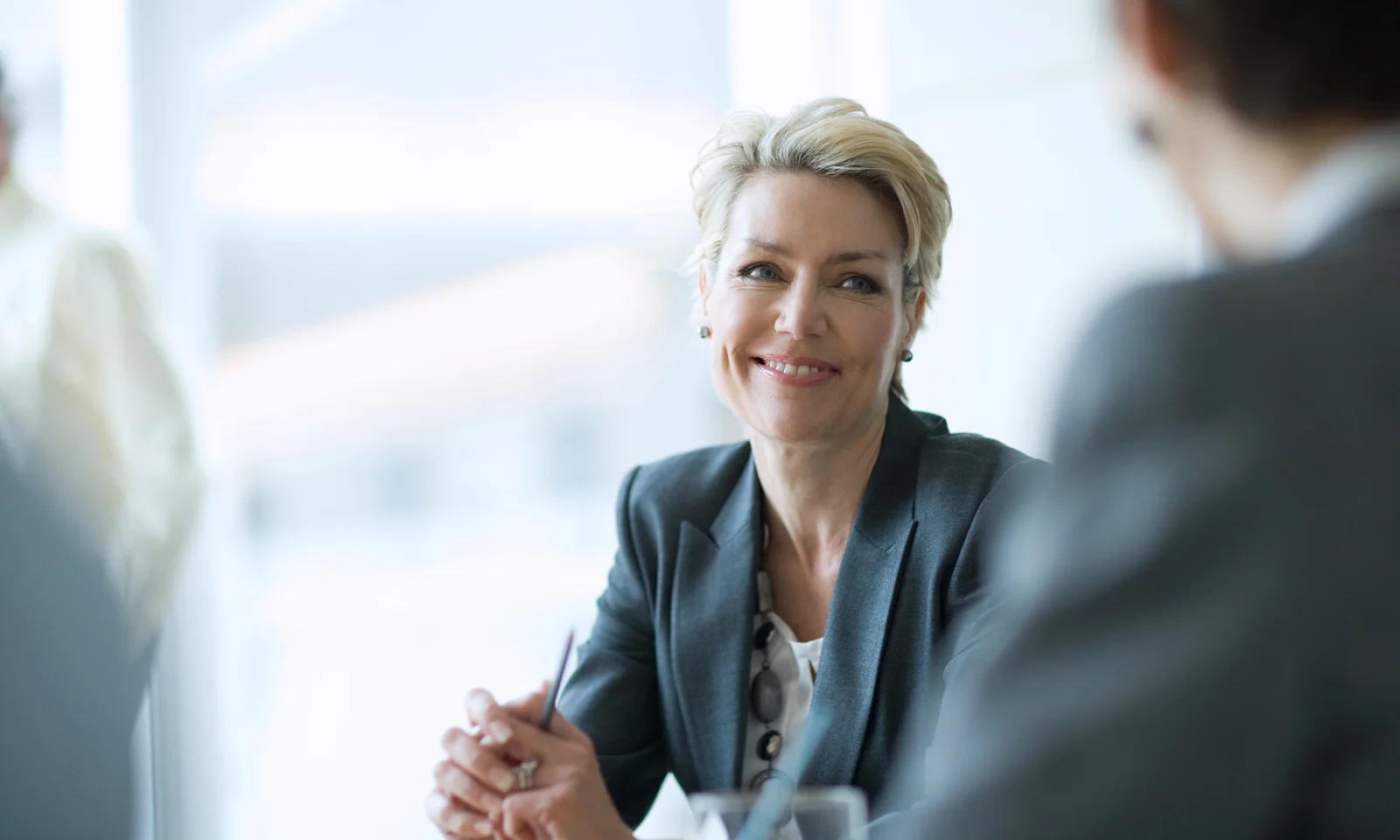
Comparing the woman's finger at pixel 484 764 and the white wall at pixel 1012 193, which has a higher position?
the white wall at pixel 1012 193

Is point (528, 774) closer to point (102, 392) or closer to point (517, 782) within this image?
point (517, 782)

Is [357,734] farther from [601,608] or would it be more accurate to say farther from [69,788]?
[69,788]

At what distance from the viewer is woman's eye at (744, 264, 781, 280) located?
69.5 inches

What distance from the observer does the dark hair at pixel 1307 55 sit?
0.62m

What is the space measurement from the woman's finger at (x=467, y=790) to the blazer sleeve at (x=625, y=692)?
323 millimetres

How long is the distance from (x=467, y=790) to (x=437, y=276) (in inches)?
89.5

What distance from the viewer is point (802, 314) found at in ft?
5.62

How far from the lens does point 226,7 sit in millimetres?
3188

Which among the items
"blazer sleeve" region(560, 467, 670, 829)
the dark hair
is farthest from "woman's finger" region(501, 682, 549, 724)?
the dark hair

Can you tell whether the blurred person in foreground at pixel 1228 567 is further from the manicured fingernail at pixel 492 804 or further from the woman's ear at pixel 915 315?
the woman's ear at pixel 915 315

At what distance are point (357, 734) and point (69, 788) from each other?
2.60 metres

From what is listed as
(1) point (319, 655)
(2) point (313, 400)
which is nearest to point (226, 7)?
(2) point (313, 400)

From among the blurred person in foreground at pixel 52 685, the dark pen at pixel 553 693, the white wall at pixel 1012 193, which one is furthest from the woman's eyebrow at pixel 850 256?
the white wall at pixel 1012 193

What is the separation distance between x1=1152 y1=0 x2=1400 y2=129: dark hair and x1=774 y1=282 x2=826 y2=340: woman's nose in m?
1.07
